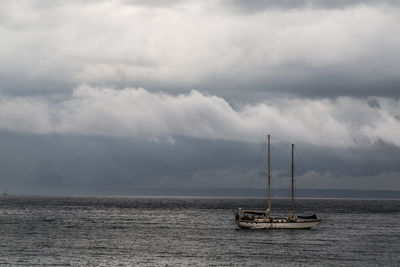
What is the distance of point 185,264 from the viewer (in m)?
77.6

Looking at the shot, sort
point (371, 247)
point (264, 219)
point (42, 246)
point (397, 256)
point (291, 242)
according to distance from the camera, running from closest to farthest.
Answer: point (397, 256) < point (42, 246) < point (371, 247) < point (291, 242) < point (264, 219)

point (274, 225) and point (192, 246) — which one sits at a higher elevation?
point (274, 225)

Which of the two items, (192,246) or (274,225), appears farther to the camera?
(274,225)

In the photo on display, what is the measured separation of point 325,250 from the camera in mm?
95625

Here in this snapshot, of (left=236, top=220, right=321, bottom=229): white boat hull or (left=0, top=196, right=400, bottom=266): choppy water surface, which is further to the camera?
(left=236, top=220, right=321, bottom=229): white boat hull

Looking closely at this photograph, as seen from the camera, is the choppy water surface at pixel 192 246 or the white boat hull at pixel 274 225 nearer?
the choppy water surface at pixel 192 246

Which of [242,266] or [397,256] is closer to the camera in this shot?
[242,266]

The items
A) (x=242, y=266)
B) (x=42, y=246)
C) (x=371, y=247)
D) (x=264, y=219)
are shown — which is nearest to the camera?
(x=242, y=266)

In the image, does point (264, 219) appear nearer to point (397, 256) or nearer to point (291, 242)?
point (291, 242)

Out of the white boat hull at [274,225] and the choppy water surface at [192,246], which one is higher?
the white boat hull at [274,225]

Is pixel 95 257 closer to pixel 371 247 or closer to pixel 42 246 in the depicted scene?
pixel 42 246

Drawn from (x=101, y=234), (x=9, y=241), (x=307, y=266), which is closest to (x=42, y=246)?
(x=9, y=241)

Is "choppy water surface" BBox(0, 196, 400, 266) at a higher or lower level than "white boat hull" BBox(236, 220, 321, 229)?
lower

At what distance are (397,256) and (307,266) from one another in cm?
1946
